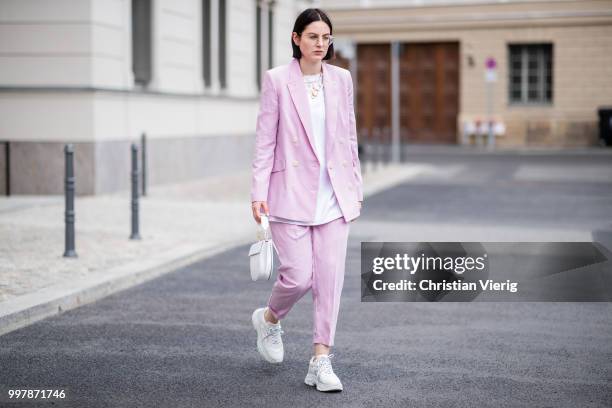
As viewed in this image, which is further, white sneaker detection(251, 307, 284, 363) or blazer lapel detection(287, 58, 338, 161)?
white sneaker detection(251, 307, 284, 363)

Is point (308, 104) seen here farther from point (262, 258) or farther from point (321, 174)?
point (262, 258)

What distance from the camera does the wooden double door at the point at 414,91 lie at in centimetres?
3834

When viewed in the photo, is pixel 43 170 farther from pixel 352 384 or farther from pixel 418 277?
pixel 352 384

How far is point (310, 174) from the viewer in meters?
5.31

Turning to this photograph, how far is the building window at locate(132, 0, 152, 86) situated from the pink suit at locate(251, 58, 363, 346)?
13.7 metres

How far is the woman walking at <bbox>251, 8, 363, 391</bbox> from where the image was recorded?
5293 millimetres

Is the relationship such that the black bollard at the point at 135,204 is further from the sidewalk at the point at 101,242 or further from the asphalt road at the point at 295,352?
the asphalt road at the point at 295,352

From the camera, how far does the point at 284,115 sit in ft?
17.4

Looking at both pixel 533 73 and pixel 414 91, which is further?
pixel 414 91

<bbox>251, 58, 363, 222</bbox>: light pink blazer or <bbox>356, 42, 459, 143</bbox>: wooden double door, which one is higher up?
<bbox>356, 42, 459, 143</bbox>: wooden double door

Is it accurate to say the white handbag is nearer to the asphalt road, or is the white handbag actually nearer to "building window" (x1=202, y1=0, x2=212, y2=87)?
the asphalt road

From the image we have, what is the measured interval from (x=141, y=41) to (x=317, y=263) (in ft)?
45.9

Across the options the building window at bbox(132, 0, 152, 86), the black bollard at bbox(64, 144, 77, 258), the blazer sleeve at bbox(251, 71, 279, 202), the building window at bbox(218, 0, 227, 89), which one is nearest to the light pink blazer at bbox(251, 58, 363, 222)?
the blazer sleeve at bbox(251, 71, 279, 202)

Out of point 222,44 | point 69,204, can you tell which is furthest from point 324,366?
point 222,44
